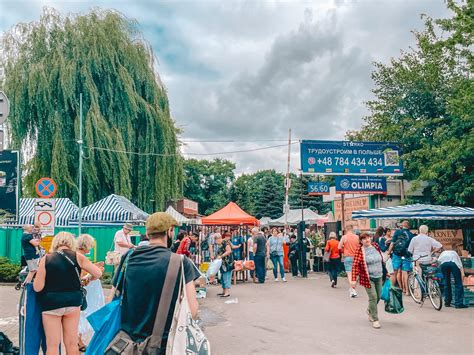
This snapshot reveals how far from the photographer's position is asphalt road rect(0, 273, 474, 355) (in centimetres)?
764

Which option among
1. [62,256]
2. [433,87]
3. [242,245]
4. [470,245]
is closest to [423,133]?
[433,87]

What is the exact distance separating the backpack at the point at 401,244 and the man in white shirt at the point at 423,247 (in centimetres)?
70

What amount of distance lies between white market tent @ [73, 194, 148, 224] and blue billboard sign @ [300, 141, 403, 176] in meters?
7.03

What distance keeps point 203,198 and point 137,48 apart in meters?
57.6

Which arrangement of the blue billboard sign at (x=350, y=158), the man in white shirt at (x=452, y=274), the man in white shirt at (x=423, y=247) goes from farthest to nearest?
the blue billboard sign at (x=350, y=158), the man in white shirt at (x=423, y=247), the man in white shirt at (x=452, y=274)

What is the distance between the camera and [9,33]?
2498cm

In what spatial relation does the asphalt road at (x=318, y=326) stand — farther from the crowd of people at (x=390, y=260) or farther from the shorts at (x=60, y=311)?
the shorts at (x=60, y=311)

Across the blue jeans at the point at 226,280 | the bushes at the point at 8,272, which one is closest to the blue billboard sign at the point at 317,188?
the blue jeans at the point at 226,280

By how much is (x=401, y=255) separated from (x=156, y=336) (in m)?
11.6

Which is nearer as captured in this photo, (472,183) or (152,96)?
(472,183)

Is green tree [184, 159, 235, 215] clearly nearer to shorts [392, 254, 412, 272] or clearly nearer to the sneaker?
shorts [392, 254, 412, 272]

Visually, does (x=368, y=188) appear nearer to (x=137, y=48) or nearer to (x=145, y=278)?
(x=137, y=48)

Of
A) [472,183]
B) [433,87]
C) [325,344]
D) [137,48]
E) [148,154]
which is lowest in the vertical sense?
[325,344]

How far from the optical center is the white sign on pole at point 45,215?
36.9 feet
